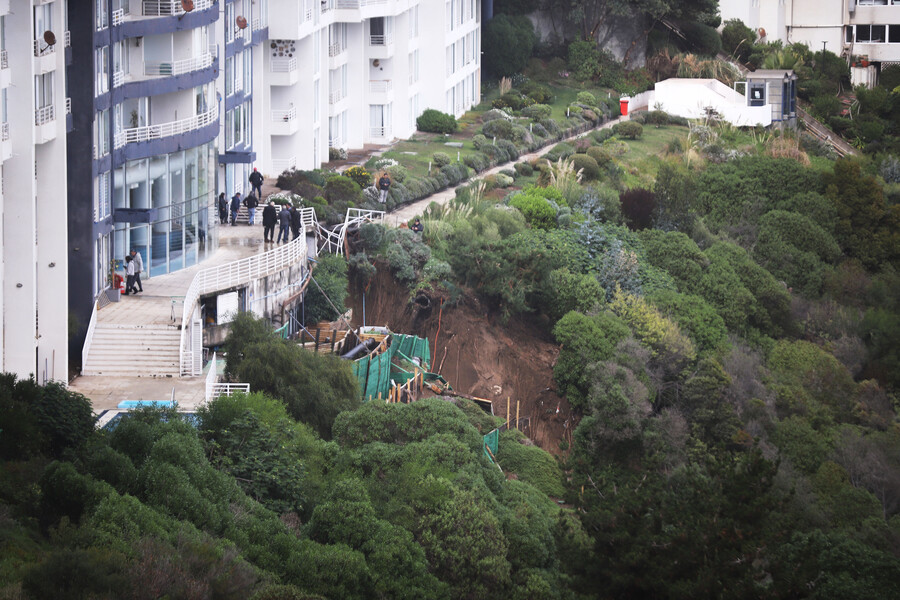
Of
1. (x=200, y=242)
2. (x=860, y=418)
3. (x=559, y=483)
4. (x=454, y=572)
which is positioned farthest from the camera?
(x=860, y=418)

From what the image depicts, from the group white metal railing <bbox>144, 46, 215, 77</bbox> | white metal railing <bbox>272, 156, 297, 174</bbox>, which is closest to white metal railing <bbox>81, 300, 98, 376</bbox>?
white metal railing <bbox>144, 46, 215, 77</bbox>

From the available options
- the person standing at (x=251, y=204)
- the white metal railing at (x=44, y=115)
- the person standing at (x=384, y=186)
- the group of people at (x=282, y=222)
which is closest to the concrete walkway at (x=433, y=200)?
the person standing at (x=384, y=186)

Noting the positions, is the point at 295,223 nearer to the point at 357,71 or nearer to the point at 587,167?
the point at 357,71

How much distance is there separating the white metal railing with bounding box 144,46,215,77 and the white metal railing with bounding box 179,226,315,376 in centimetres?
579

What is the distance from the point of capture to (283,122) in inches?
2314

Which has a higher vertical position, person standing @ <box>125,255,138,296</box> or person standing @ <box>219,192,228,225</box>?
person standing @ <box>219,192,228,225</box>

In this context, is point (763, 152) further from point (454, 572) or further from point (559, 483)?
point (454, 572)

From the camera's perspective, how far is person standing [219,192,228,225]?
50094 millimetres

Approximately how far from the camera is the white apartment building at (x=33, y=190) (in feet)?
115

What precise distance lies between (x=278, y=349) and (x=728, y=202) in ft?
111

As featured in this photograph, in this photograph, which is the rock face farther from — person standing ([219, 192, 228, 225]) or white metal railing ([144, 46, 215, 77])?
white metal railing ([144, 46, 215, 77])

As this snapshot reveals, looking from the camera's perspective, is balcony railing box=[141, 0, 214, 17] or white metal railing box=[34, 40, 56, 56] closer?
white metal railing box=[34, 40, 56, 56]

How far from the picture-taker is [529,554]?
105 feet

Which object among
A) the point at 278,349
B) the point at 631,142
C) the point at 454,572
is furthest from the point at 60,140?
the point at 631,142
